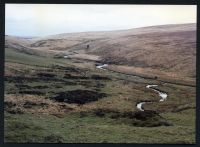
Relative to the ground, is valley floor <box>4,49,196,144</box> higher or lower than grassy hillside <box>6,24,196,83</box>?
lower

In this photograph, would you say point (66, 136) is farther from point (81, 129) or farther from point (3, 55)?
point (3, 55)

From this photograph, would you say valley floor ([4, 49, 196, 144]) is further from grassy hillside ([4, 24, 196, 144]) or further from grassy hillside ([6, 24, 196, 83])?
grassy hillside ([6, 24, 196, 83])

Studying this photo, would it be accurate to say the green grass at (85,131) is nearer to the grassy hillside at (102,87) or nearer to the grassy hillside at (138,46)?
the grassy hillside at (102,87)

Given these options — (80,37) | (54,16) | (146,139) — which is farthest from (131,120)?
(54,16)

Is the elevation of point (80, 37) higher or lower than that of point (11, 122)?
higher

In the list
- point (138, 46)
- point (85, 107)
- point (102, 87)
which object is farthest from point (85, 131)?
point (138, 46)

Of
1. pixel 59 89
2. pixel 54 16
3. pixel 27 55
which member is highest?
pixel 54 16

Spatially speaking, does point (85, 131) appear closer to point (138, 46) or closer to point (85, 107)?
A: point (85, 107)

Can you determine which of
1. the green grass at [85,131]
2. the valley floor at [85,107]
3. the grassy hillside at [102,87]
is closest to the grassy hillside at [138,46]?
the grassy hillside at [102,87]

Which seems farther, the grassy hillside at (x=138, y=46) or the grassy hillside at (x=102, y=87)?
the grassy hillside at (x=138, y=46)

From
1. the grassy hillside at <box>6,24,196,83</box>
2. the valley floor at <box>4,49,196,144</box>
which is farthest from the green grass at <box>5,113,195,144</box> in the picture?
the grassy hillside at <box>6,24,196,83</box>

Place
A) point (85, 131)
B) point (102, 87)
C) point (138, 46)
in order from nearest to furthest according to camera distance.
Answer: point (85, 131) < point (102, 87) < point (138, 46)
